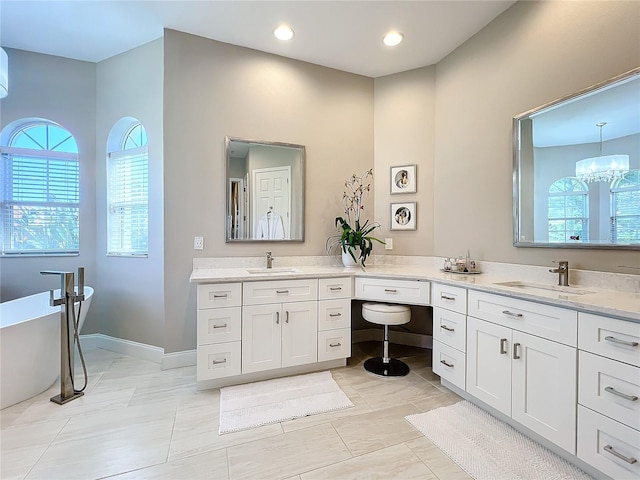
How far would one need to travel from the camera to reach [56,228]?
3.12 m

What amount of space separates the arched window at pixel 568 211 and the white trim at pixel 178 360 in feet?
10.2

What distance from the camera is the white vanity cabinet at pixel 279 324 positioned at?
234 centimetres

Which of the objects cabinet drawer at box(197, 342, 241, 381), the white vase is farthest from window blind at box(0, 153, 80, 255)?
the white vase

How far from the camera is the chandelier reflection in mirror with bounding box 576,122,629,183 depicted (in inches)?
66.3

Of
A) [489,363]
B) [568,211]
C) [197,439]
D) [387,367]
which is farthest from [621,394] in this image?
[197,439]

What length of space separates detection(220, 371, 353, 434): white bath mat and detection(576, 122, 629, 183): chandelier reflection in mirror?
2156mm

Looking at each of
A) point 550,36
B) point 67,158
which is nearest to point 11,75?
point 67,158

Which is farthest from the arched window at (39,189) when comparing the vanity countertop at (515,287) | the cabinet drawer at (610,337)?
the cabinet drawer at (610,337)

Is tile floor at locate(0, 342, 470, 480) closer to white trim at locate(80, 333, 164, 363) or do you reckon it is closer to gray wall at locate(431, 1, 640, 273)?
white trim at locate(80, 333, 164, 363)

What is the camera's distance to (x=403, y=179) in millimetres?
3225

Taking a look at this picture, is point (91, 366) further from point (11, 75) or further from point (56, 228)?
point (11, 75)

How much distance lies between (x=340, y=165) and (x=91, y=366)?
10.2 feet

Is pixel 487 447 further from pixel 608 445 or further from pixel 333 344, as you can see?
pixel 333 344

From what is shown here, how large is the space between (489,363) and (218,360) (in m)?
1.91
